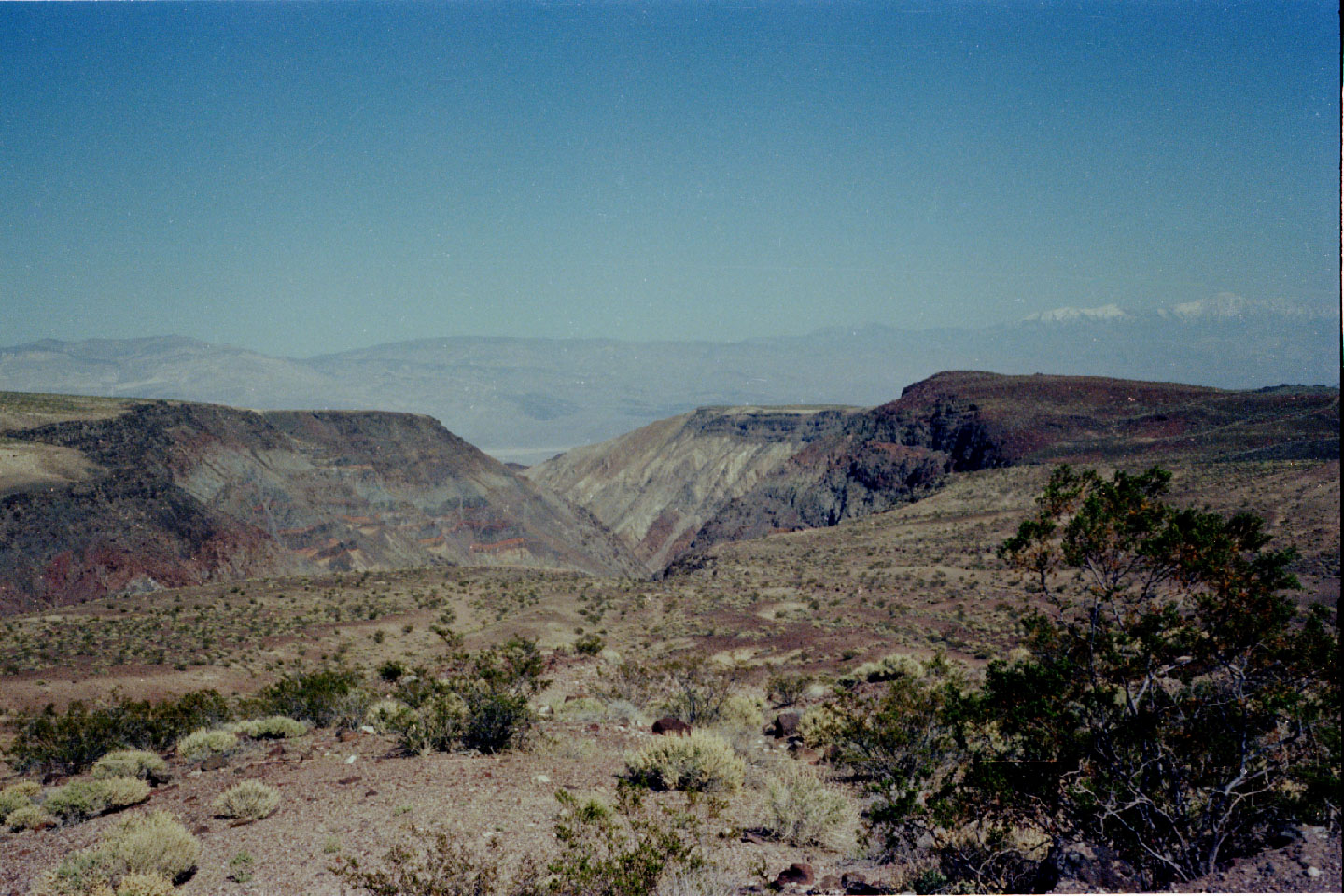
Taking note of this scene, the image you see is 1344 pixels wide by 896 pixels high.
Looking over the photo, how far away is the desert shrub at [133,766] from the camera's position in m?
10.5

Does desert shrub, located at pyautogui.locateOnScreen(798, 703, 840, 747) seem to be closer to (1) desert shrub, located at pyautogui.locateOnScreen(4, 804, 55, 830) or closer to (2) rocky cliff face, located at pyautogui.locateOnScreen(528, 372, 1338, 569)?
(1) desert shrub, located at pyautogui.locateOnScreen(4, 804, 55, 830)

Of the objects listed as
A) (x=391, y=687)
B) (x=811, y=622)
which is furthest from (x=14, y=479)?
(x=811, y=622)

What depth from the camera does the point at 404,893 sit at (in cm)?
598

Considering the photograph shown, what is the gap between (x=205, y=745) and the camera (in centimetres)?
1185

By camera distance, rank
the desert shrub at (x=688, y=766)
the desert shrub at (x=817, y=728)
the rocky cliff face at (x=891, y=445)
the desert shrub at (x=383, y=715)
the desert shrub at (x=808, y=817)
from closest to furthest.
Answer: the desert shrub at (x=808, y=817), the desert shrub at (x=688, y=766), the desert shrub at (x=817, y=728), the desert shrub at (x=383, y=715), the rocky cliff face at (x=891, y=445)

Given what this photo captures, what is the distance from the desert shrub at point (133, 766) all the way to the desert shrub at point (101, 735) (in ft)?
4.25

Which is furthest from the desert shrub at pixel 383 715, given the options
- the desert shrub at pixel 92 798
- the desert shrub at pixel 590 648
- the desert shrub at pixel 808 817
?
the desert shrub at pixel 590 648

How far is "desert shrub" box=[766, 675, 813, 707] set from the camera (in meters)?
17.7

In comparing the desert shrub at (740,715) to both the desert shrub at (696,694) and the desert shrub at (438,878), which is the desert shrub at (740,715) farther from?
the desert shrub at (438,878)

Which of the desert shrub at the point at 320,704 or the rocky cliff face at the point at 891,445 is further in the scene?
the rocky cliff face at the point at 891,445

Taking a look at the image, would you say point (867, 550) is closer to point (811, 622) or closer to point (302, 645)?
point (811, 622)

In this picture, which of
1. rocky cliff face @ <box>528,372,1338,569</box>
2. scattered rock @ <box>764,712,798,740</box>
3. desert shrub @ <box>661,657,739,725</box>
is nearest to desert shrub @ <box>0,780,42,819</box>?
desert shrub @ <box>661,657,739,725</box>

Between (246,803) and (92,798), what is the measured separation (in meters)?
2.24

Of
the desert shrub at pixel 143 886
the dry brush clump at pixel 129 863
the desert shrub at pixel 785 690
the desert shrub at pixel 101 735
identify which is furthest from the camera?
the desert shrub at pixel 785 690
